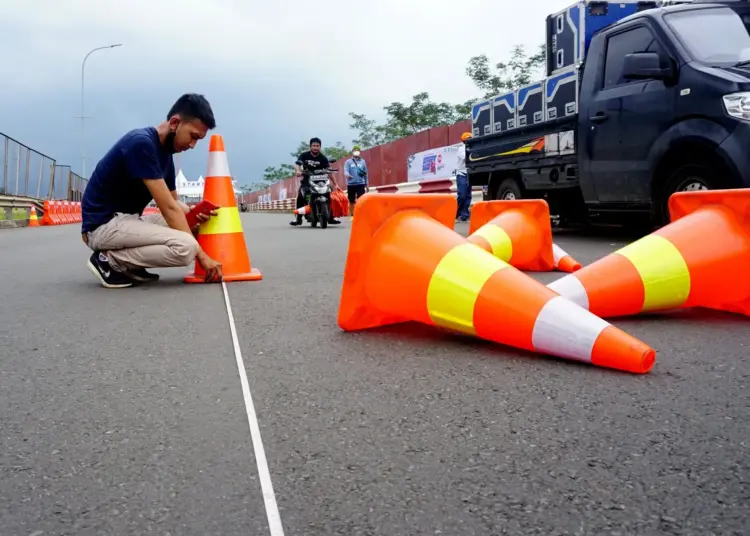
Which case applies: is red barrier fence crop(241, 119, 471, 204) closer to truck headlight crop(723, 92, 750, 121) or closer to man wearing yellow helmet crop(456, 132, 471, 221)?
man wearing yellow helmet crop(456, 132, 471, 221)

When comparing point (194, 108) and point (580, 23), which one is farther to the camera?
point (580, 23)

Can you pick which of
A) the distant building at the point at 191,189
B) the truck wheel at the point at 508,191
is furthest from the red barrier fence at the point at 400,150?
the distant building at the point at 191,189

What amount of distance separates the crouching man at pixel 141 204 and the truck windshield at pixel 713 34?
448cm

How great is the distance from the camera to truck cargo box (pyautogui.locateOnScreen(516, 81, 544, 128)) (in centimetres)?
919

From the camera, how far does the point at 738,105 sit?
20.3 feet

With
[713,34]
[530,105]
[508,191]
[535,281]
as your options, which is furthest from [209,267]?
[508,191]

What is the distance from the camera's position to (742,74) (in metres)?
6.36

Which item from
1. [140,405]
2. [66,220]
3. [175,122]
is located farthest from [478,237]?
[66,220]

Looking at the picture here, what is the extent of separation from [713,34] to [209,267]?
5061mm

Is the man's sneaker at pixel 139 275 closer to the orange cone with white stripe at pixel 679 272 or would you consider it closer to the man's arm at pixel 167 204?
the man's arm at pixel 167 204

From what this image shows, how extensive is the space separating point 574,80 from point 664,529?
7.64 m

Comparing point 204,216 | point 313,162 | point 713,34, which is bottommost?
point 204,216

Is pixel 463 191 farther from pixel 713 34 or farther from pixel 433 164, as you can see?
pixel 713 34

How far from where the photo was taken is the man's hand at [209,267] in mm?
5496
